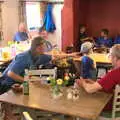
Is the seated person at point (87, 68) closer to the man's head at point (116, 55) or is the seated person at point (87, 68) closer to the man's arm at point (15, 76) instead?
the man's arm at point (15, 76)

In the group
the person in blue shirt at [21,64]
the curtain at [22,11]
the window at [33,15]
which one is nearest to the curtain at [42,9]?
the window at [33,15]

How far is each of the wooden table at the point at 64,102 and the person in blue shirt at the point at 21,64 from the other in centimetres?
73

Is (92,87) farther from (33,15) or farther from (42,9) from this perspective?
(33,15)

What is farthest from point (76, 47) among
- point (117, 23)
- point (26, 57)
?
point (26, 57)

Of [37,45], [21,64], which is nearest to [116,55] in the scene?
[37,45]

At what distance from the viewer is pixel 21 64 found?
390 cm

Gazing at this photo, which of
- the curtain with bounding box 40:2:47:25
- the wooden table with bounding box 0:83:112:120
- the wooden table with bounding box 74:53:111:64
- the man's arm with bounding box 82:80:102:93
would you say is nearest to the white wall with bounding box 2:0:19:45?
the curtain with bounding box 40:2:47:25

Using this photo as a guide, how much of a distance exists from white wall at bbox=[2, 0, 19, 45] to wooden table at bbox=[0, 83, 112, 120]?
4.47 meters

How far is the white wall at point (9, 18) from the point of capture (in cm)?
731

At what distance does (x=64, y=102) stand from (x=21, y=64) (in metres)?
1.26

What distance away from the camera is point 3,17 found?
23.8 ft

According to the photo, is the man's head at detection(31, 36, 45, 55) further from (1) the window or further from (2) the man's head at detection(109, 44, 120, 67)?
(1) the window

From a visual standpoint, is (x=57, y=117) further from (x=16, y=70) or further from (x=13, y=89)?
(x=16, y=70)

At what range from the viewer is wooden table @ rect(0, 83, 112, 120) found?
8.52 ft
